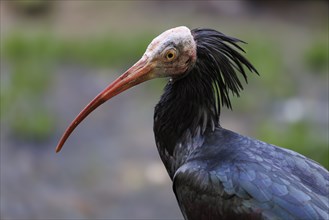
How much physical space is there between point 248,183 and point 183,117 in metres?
0.83

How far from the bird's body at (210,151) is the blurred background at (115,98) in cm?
302

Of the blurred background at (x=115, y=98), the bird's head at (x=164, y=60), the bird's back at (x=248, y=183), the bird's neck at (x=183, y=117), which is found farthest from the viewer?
the blurred background at (x=115, y=98)

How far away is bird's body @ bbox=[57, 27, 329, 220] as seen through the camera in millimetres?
4728

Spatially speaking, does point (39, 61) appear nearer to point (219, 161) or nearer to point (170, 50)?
point (170, 50)

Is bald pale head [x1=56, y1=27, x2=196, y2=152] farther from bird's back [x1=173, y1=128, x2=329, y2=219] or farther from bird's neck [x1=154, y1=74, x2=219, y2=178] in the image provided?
bird's back [x1=173, y1=128, x2=329, y2=219]

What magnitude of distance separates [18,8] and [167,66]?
7.41m

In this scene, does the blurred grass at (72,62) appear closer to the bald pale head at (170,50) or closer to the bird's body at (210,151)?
the bird's body at (210,151)

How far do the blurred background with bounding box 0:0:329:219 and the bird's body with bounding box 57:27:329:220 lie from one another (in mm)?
3018

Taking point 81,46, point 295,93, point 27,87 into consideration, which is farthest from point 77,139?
point 295,93

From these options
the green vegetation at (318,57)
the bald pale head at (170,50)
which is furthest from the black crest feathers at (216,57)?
the green vegetation at (318,57)

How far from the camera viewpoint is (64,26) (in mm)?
11781

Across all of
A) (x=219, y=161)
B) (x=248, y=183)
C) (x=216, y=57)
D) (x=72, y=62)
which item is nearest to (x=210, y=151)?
(x=219, y=161)

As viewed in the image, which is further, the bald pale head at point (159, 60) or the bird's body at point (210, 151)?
the bald pale head at point (159, 60)

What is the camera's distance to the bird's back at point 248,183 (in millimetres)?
4660
